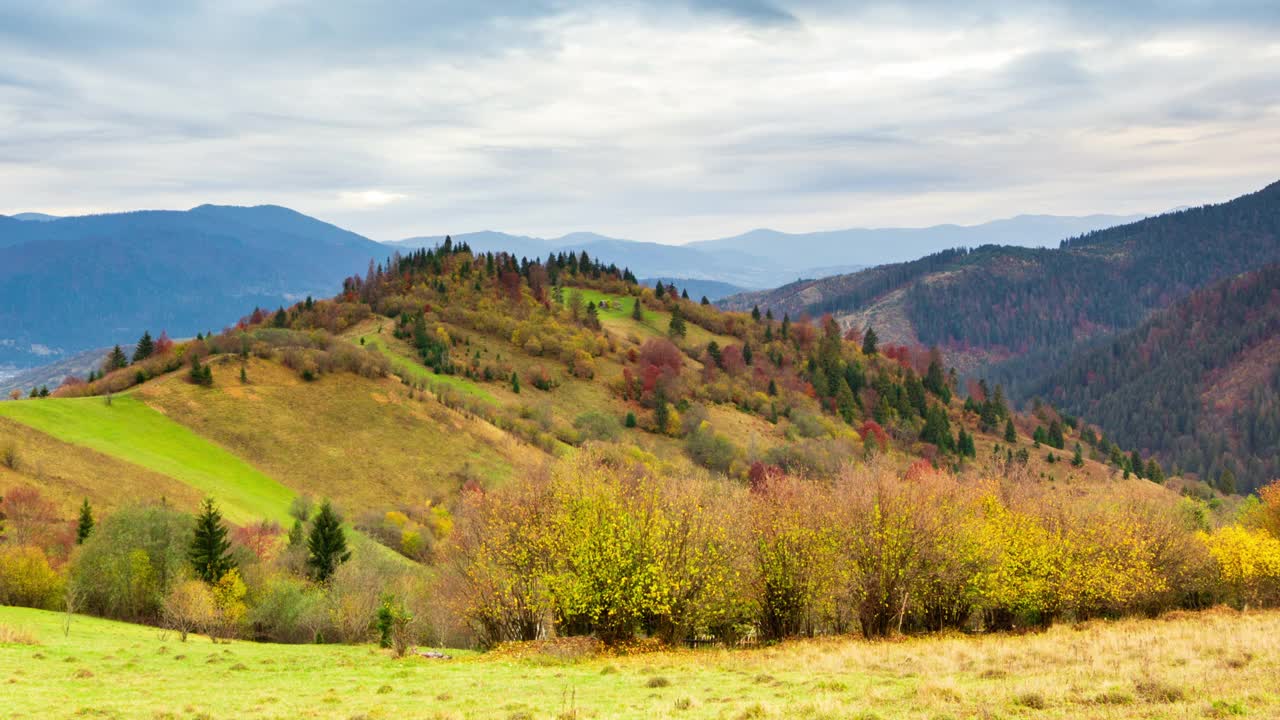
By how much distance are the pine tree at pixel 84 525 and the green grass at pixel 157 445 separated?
1318 centimetres

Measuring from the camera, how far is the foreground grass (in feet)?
65.8

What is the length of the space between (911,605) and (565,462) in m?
19.8

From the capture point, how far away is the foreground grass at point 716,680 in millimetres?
20047

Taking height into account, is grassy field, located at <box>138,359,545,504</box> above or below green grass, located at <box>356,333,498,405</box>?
below

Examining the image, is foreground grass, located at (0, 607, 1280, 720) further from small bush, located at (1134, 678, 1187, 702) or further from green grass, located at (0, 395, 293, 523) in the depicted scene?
green grass, located at (0, 395, 293, 523)

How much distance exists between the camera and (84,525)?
66062 millimetres

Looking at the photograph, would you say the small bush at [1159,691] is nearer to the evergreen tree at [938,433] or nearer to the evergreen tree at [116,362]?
the evergreen tree at [116,362]

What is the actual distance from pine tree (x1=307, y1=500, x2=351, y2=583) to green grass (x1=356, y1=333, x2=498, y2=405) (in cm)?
8490

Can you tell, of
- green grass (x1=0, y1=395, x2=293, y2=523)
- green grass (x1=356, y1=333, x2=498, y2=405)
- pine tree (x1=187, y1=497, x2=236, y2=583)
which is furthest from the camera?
green grass (x1=356, y1=333, x2=498, y2=405)

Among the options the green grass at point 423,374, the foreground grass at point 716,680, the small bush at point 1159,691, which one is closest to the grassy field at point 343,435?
the green grass at point 423,374

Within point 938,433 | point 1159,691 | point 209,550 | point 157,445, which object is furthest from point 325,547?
point 938,433

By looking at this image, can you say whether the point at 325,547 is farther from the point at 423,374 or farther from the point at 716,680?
the point at 423,374

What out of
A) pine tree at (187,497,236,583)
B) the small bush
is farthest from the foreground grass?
pine tree at (187,497,236,583)

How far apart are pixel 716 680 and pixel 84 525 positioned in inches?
2380
